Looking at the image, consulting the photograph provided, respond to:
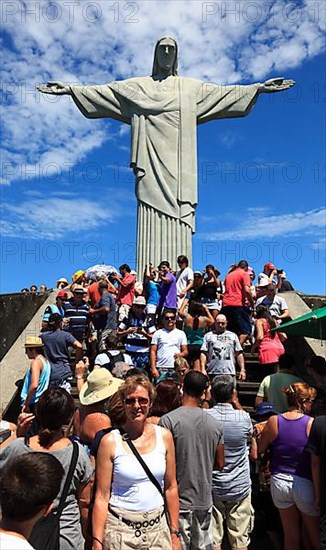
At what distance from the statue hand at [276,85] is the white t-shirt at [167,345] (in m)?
8.99

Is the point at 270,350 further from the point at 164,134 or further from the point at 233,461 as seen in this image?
the point at 164,134

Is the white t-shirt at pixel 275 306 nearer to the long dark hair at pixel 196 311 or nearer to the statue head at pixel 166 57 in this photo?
the long dark hair at pixel 196 311

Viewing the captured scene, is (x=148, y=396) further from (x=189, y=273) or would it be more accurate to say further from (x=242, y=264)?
(x=189, y=273)

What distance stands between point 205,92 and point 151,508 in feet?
39.6

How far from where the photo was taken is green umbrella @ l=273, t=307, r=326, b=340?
4.82 metres

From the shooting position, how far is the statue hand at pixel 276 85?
12.1 meters

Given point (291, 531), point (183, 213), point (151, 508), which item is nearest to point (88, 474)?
point (151, 508)

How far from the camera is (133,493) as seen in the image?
229 centimetres

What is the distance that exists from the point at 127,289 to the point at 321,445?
5880 millimetres

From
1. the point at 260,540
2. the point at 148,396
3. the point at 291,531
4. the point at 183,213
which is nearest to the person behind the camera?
the point at 148,396

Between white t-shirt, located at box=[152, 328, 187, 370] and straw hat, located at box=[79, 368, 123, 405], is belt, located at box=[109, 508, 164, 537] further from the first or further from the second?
white t-shirt, located at box=[152, 328, 187, 370]

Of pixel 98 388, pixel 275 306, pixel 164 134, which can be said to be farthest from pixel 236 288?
pixel 164 134

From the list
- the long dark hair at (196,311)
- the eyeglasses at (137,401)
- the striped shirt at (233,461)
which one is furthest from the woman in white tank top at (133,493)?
the long dark hair at (196,311)

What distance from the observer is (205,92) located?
1271cm
